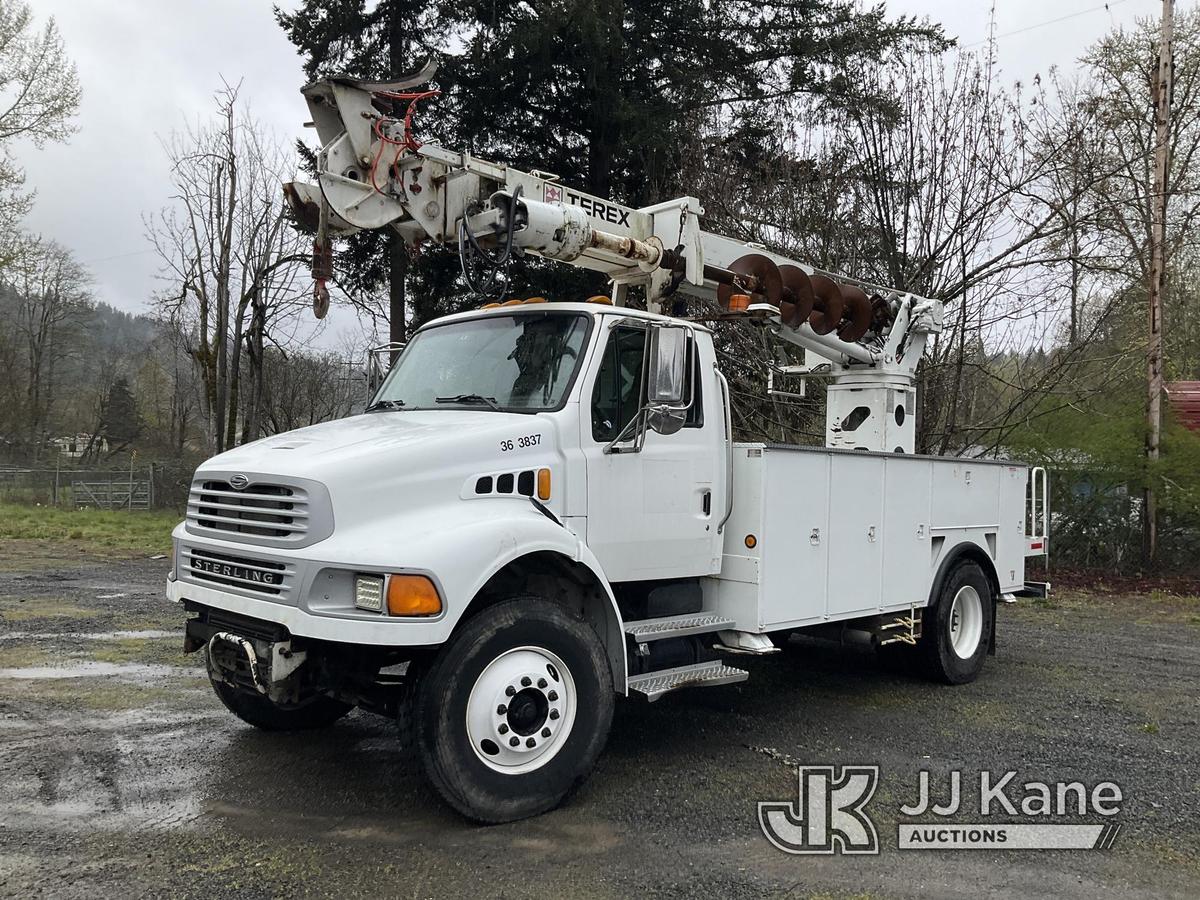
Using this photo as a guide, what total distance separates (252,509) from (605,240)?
112 inches

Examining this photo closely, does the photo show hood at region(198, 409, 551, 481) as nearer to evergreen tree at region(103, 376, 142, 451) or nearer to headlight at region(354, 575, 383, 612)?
headlight at region(354, 575, 383, 612)

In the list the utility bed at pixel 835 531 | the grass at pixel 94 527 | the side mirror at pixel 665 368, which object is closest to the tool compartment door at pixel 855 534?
the utility bed at pixel 835 531

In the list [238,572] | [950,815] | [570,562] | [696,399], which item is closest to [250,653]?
[238,572]

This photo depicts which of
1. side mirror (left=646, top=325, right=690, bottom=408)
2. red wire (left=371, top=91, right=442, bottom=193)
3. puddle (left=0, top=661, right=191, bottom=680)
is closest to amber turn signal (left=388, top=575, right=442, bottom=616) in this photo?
side mirror (left=646, top=325, right=690, bottom=408)

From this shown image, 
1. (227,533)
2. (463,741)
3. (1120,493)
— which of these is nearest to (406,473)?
(227,533)

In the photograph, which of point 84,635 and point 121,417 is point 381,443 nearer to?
point 84,635

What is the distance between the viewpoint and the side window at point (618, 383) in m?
5.11

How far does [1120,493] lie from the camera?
573 inches

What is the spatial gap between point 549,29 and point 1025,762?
1311 centimetres

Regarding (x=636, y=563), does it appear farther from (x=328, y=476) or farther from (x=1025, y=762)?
(x=1025, y=762)

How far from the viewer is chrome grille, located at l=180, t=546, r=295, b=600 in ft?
13.5

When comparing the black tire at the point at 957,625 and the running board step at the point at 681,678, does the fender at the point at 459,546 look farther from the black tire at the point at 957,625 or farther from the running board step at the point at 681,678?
the black tire at the point at 957,625

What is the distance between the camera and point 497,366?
5.31 metres

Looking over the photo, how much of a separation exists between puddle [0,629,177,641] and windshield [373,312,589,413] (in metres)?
4.51
